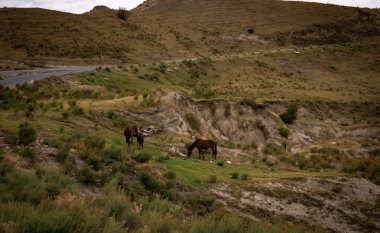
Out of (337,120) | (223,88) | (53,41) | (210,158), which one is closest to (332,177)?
(210,158)

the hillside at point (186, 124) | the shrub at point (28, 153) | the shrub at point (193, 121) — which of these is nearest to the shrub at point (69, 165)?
the hillside at point (186, 124)

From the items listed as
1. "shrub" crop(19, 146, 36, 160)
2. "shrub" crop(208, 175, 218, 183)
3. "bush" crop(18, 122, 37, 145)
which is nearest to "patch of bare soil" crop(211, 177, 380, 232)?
"shrub" crop(208, 175, 218, 183)

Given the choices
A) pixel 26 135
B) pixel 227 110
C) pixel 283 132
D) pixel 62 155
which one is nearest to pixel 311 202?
pixel 62 155

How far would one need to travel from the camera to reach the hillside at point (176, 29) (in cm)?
7200

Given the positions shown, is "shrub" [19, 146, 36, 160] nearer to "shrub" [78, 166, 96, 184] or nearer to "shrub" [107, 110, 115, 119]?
"shrub" [78, 166, 96, 184]

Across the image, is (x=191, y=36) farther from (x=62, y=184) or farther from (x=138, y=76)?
(x=62, y=184)

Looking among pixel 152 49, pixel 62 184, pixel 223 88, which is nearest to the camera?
pixel 62 184

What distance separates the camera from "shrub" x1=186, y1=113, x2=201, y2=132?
36781mm

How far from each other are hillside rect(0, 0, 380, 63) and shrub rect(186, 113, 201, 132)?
35241mm

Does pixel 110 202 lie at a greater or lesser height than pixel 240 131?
greater

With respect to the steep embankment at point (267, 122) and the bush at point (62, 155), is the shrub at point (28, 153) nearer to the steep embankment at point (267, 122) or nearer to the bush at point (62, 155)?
the bush at point (62, 155)

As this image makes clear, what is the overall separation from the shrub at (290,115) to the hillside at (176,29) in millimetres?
29812

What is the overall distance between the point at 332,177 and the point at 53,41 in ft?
191

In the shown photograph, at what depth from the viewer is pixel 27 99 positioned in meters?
29.7
